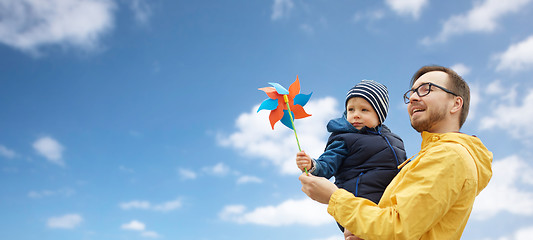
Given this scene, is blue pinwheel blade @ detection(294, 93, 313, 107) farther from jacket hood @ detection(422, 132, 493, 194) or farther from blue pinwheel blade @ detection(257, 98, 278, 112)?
jacket hood @ detection(422, 132, 493, 194)

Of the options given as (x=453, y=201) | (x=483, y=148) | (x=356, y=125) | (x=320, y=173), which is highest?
(x=356, y=125)

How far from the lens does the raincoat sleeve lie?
8.84 ft

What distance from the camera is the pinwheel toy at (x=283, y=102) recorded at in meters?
4.47

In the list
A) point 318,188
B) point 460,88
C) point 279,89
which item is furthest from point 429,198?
point 279,89

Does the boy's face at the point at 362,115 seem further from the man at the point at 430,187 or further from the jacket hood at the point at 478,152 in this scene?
the jacket hood at the point at 478,152

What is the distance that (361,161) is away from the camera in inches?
162

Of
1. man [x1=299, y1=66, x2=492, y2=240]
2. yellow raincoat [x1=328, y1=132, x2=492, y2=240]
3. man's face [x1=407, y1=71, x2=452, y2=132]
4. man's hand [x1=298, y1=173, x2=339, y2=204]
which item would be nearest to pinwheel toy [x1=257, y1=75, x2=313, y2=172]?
man's hand [x1=298, y1=173, x2=339, y2=204]

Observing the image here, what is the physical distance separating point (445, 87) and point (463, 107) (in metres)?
0.23

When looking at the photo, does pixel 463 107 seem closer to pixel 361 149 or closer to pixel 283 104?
pixel 361 149

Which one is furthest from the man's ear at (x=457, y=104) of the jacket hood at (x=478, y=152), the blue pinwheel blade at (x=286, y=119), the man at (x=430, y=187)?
the blue pinwheel blade at (x=286, y=119)

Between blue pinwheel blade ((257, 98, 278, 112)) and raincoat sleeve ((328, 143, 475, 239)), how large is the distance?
1842 mm

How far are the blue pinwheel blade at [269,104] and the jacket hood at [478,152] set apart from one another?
187cm

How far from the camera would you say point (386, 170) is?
4059 mm

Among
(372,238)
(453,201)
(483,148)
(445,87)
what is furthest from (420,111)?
(372,238)
